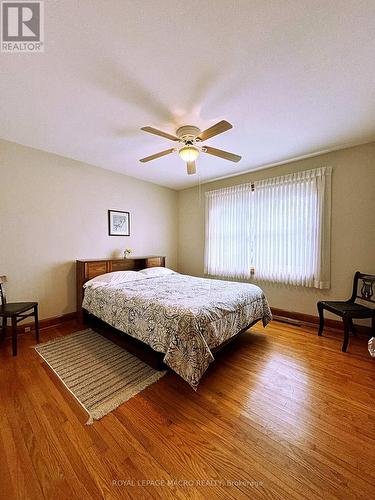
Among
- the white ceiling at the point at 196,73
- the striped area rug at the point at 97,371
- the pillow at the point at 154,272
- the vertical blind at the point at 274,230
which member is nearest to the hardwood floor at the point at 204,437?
the striped area rug at the point at 97,371

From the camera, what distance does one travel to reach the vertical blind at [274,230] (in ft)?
10.6

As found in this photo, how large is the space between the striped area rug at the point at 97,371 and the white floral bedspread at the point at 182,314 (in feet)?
1.10

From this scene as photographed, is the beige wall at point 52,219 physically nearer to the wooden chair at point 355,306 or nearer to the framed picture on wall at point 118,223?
the framed picture on wall at point 118,223

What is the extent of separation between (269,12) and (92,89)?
149 centimetres

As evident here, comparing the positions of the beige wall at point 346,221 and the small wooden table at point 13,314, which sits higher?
the beige wall at point 346,221

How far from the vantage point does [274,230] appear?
3.68m

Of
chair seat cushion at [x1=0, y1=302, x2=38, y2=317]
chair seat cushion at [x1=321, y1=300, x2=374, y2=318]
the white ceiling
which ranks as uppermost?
the white ceiling

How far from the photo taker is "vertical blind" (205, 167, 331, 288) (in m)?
3.23

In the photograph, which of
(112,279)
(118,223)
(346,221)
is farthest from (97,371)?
(346,221)

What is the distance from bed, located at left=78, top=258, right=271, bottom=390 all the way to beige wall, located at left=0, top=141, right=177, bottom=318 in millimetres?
676

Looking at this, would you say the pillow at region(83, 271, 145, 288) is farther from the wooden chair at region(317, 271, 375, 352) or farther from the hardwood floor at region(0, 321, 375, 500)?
the wooden chair at region(317, 271, 375, 352)

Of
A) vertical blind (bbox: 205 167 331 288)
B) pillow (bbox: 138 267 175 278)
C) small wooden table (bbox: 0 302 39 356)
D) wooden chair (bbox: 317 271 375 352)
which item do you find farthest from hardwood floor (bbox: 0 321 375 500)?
pillow (bbox: 138 267 175 278)

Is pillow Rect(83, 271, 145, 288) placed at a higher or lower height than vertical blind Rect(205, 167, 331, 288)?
lower

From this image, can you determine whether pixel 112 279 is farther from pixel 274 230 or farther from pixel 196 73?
pixel 274 230
